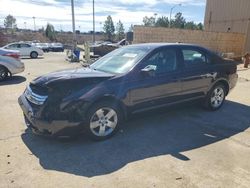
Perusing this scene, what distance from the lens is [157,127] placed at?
560 cm

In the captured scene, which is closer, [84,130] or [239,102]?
[84,130]

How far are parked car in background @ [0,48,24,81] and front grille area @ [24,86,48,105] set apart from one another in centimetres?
650

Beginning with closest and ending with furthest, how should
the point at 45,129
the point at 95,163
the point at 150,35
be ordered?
the point at 95,163, the point at 45,129, the point at 150,35

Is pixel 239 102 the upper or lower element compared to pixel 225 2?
lower

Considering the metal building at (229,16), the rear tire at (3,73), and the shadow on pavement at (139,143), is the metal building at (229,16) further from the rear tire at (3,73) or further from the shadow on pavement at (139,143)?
the shadow on pavement at (139,143)

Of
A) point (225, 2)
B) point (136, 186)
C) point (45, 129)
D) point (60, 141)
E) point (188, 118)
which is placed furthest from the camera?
point (225, 2)

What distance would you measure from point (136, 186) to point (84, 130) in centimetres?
143

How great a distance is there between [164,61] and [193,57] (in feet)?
2.93

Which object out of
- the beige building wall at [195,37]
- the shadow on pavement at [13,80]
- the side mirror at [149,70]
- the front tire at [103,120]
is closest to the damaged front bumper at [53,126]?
the front tire at [103,120]

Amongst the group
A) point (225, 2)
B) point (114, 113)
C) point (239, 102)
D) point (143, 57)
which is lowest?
point (239, 102)

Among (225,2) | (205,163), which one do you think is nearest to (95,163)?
(205,163)

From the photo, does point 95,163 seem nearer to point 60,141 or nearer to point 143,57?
point 60,141

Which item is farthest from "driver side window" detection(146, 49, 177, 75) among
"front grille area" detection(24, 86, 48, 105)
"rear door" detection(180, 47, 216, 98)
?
"front grille area" detection(24, 86, 48, 105)

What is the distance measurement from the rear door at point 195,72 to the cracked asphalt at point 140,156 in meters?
0.59
